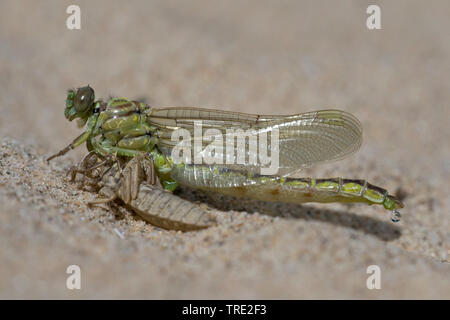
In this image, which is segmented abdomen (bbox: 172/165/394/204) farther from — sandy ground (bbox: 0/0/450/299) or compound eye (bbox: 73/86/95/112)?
compound eye (bbox: 73/86/95/112)

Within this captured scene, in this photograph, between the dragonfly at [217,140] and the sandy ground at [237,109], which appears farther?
the dragonfly at [217,140]

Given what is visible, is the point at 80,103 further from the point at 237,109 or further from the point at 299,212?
the point at 237,109

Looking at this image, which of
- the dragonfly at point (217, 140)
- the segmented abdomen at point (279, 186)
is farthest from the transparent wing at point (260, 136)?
the segmented abdomen at point (279, 186)

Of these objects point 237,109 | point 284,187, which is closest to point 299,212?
point 284,187

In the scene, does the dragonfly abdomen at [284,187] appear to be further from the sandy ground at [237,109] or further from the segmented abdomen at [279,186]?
the sandy ground at [237,109]

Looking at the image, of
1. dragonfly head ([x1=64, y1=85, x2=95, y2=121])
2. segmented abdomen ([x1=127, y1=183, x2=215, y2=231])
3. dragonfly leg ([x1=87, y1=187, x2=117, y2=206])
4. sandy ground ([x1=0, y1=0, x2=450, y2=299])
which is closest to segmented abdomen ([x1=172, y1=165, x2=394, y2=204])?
sandy ground ([x1=0, y1=0, x2=450, y2=299])
